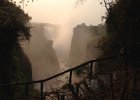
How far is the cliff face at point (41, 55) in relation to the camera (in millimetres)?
70812

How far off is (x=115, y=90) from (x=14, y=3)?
38.3 ft

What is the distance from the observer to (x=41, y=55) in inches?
2958

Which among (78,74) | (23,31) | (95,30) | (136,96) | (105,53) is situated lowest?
(136,96)

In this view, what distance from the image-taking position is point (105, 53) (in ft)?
58.7

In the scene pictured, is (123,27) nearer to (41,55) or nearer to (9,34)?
(9,34)

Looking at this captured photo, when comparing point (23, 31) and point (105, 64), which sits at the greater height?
point (23, 31)

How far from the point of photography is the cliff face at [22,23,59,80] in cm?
7081

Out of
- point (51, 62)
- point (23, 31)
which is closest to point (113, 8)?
point (23, 31)

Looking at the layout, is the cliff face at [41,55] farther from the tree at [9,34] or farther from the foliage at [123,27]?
the foliage at [123,27]

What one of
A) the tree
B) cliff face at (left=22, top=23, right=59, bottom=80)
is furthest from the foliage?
cliff face at (left=22, top=23, right=59, bottom=80)

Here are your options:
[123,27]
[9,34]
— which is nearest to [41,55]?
[9,34]

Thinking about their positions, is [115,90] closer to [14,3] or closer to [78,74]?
[78,74]

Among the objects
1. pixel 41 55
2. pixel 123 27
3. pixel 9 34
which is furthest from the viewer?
pixel 41 55

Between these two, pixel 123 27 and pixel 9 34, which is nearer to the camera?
pixel 123 27
